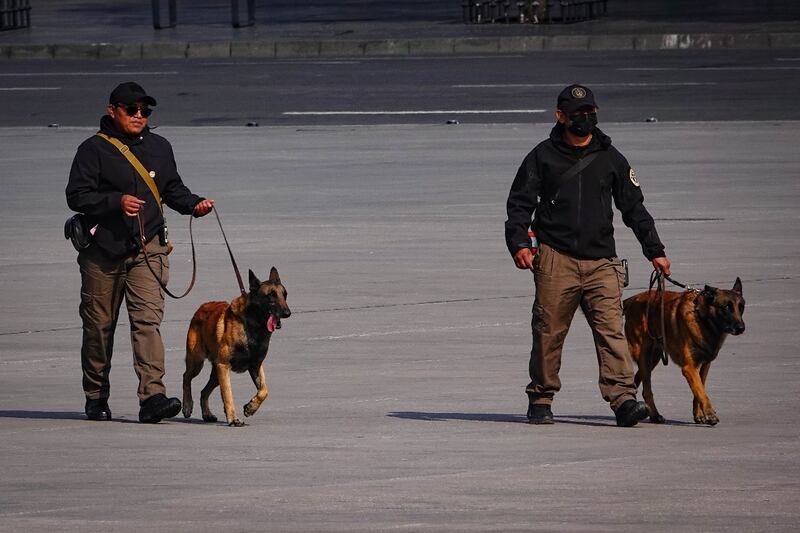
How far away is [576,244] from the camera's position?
28.1ft

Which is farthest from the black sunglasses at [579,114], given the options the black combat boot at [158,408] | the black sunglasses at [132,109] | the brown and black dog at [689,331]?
the black combat boot at [158,408]

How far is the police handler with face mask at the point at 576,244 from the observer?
28.0ft

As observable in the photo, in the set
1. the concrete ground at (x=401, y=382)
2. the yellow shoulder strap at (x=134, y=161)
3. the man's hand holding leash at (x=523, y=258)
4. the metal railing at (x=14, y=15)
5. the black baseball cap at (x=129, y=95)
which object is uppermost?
the black baseball cap at (x=129, y=95)

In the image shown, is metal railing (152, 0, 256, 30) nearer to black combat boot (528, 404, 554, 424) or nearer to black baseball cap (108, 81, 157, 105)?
black baseball cap (108, 81, 157, 105)

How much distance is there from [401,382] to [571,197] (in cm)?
173

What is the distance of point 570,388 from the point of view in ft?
31.9

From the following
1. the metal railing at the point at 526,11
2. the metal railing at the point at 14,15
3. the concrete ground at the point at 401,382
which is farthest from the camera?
the metal railing at the point at 14,15

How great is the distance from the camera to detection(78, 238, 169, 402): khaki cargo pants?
895 cm

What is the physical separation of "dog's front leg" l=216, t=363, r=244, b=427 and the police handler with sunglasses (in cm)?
25

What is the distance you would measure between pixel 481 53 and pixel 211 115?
790 cm

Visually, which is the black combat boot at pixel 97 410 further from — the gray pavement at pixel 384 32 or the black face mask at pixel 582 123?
the gray pavement at pixel 384 32

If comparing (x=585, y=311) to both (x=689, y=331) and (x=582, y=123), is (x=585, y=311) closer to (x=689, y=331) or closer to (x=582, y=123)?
(x=689, y=331)

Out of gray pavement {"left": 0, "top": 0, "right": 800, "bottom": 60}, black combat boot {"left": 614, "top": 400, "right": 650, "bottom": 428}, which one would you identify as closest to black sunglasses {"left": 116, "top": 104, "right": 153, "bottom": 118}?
black combat boot {"left": 614, "top": 400, "right": 650, "bottom": 428}

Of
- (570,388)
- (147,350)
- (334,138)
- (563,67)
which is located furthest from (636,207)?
(563,67)
